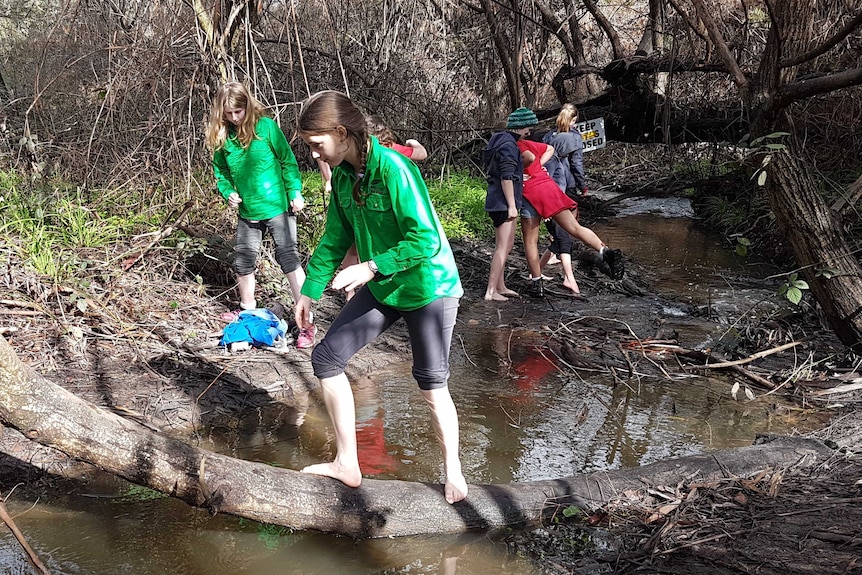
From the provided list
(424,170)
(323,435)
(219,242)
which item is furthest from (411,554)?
(424,170)

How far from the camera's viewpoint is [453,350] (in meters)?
6.31

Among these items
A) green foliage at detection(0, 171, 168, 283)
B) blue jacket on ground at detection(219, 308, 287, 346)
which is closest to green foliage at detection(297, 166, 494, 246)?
green foliage at detection(0, 171, 168, 283)

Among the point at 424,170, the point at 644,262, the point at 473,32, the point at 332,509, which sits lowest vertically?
the point at 644,262

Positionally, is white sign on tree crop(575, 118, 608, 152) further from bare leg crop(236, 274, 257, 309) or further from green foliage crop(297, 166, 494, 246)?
bare leg crop(236, 274, 257, 309)

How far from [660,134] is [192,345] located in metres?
8.84

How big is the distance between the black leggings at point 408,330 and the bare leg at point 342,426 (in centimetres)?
6

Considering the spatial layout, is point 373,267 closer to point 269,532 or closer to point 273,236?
point 269,532

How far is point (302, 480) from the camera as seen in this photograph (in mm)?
3449

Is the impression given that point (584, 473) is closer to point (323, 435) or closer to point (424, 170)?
point (323, 435)

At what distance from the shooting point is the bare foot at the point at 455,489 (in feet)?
11.5

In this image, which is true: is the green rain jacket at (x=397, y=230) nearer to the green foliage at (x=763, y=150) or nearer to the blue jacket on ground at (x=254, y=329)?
the blue jacket on ground at (x=254, y=329)

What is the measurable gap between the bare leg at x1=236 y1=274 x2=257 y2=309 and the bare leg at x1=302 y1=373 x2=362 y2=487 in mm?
2706

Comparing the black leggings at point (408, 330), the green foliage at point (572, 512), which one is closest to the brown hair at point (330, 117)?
the black leggings at point (408, 330)

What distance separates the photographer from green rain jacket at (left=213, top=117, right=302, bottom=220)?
5637 mm
